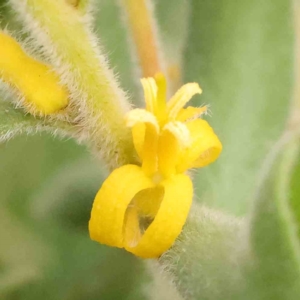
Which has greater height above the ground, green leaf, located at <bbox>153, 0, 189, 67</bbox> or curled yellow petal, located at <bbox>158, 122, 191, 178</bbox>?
green leaf, located at <bbox>153, 0, 189, 67</bbox>

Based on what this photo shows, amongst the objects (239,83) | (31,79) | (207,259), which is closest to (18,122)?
(31,79)

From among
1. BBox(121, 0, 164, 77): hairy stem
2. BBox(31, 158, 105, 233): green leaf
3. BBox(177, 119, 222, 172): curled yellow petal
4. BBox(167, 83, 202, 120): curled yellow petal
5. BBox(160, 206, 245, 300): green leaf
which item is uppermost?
BBox(121, 0, 164, 77): hairy stem

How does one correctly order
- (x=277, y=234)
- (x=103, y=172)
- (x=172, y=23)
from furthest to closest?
(x=172, y=23), (x=103, y=172), (x=277, y=234)

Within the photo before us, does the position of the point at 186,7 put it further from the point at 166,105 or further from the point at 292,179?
the point at 292,179

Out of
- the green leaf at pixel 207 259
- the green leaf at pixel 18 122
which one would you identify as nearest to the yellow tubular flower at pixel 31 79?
the green leaf at pixel 18 122

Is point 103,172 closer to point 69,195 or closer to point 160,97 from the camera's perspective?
point 69,195

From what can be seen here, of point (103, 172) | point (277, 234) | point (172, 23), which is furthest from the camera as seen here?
point (172, 23)

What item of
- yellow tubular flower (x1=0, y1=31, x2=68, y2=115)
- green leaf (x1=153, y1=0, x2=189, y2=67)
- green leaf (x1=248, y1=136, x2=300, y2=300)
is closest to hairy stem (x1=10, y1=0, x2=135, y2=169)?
yellow tubular flower (x1=0, y1=31, x2=68, y2=115)

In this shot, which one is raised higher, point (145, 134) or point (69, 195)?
point (145, 134)

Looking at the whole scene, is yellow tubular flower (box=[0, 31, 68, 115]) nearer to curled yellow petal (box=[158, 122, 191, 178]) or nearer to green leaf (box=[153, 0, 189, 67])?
curled yellow petal (box=[158, 122, 191, 178])

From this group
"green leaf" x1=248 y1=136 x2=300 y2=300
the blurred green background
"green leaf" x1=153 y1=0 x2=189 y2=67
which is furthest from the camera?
"green leaf" x1=153 y1=0 x2=189 y2=67
